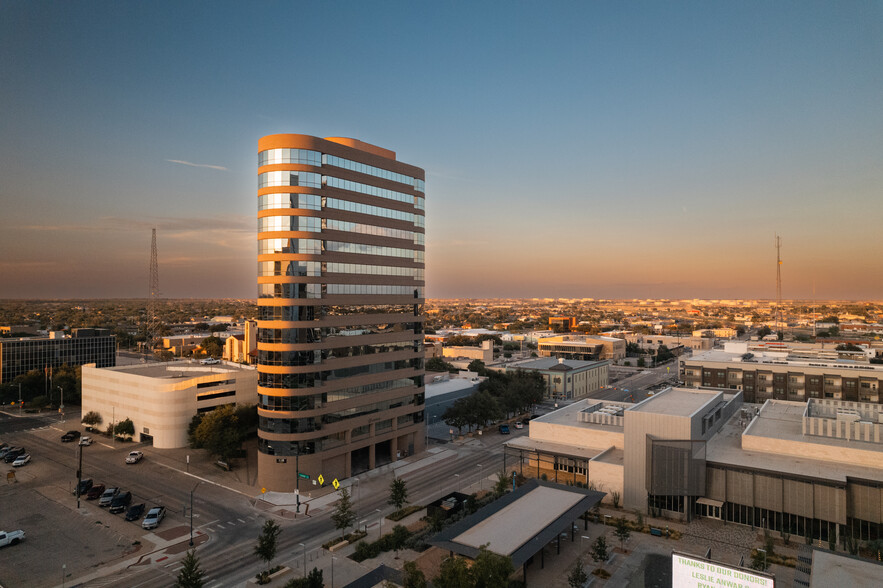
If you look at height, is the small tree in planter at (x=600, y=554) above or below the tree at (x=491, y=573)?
below

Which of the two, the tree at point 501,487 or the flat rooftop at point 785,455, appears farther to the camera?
the tree at point 501,487

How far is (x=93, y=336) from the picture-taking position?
454ft

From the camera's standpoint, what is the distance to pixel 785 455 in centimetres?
5859

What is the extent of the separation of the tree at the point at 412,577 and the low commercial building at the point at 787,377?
9527 cm

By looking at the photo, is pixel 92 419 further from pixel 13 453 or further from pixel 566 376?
pixel 566 376


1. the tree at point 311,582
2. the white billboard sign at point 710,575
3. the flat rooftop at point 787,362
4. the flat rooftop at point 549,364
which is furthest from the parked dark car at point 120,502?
the flat rooftop at point 787,362

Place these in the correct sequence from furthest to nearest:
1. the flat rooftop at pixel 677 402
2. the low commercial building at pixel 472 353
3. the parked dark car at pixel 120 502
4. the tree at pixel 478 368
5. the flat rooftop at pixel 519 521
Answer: the low commercial building at pixel 472 353
the tree at pixel 478 368
the flat rooftop at pixel 677 402
the parked dark car at pixel 120 502
the flat rooftop at pixel 519 521

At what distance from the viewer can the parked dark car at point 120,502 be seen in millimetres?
56722

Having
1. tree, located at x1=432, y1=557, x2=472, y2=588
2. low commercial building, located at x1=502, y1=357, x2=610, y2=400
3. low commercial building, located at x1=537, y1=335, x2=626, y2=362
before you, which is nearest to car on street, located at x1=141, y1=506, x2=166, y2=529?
tree, located at x1=432, y1=557, x2=472, y2=588

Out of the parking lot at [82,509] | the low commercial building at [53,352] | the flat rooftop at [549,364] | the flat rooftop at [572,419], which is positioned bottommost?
the parking lot at [82,509]

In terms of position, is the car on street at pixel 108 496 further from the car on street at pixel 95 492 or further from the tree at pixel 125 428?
the tree at pixel 125 428

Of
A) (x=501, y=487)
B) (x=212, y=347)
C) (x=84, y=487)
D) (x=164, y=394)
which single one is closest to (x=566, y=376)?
(x=501, y=487)

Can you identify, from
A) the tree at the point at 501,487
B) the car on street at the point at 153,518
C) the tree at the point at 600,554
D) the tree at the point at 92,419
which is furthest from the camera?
the tree at the point at 92,419

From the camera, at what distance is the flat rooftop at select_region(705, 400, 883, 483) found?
52812mm
